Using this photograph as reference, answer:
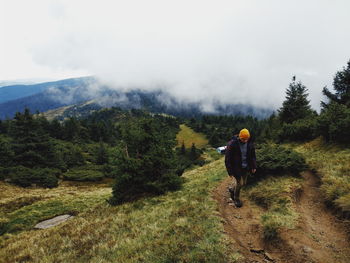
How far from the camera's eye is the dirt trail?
5.29 meters

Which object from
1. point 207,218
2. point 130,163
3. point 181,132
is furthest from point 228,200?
point 181,132

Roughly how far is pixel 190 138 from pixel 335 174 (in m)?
122

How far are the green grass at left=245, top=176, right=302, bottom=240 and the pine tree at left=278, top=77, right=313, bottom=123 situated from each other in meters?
22.4

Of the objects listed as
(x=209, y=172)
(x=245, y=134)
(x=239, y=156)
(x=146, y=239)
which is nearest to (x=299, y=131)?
(x=209, y=172)

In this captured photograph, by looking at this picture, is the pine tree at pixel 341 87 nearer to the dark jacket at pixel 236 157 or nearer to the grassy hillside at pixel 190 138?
the dark jacket at pixel 236 157

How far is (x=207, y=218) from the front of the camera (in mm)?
7910

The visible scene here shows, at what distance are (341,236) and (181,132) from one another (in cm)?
13952

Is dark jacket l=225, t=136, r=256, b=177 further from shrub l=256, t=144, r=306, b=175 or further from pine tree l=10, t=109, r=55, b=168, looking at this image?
pine tree l=10, t=109, r=55, b=168

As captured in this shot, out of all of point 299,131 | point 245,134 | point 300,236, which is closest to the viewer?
point 300,236

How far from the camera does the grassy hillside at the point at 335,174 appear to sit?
7.28m

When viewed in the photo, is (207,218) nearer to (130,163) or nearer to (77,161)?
(130,163)

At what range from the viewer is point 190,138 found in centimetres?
13200

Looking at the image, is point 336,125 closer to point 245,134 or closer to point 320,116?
point 320,116

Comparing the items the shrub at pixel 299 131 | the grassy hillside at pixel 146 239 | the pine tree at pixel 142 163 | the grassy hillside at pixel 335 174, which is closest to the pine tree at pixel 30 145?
the pine tree at pixel 142 163
